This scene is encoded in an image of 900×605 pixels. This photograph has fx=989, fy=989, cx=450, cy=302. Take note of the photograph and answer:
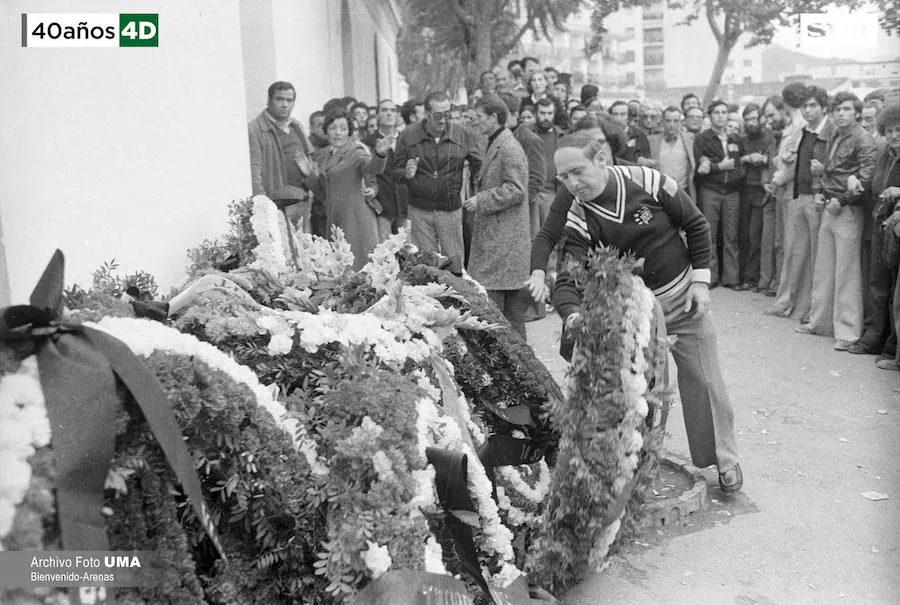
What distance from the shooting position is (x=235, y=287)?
3.90 m

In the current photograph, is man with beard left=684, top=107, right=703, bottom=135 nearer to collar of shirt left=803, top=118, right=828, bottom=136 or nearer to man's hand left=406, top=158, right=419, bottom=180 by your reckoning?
collar of shirt left=803, top=118, right=828, bottom=136

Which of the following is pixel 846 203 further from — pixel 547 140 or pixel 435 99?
pixel 435 99

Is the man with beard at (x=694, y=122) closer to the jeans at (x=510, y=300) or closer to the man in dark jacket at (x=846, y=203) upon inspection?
the man in dark jacket at (x=846, y=203)

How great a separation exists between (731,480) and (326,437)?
9.43 feet

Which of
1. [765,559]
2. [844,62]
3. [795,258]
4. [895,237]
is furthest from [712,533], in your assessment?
[844,62]

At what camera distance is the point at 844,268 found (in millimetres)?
8625

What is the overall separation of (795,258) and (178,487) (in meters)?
8.36

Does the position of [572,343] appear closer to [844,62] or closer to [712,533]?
[712,533]

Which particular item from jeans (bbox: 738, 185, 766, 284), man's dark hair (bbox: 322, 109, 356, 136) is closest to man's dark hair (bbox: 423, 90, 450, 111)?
man's dark hair (bbox: 322, 109, 356, 136)

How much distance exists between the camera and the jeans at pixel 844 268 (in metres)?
8.59

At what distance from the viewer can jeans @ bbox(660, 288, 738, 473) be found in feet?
16.6

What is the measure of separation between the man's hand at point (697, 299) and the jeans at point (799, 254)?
16.1 feet

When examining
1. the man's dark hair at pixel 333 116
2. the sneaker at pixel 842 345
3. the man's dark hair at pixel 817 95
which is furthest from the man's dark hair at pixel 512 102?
the sneaker at pixel 842 345

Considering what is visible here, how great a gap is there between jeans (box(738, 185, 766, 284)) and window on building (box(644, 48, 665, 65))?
10481 mm
